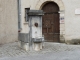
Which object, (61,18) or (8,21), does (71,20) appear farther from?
(8,21)

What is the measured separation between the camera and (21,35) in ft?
39.3

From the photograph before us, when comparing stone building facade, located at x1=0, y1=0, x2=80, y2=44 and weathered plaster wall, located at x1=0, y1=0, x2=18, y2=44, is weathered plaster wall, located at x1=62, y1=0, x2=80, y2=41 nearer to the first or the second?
stone building facade, located at x1=0, y1=0, x2=80, y2=44

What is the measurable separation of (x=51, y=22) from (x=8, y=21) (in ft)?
10.0

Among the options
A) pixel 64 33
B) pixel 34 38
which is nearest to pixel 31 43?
pixel 34 38

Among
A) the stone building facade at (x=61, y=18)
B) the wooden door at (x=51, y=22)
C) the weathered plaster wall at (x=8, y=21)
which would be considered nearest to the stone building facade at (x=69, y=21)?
the stone building facade at (x=61, y=18)

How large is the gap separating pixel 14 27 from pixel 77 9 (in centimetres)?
515

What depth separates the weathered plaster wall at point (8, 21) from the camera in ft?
49.7

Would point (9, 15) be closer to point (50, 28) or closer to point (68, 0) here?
point (50, 28)

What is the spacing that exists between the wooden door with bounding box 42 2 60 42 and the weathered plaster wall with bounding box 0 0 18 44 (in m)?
2.42

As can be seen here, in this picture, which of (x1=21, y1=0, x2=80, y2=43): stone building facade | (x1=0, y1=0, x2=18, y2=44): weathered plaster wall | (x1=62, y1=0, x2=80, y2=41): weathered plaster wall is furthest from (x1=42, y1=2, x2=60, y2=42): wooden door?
(x1=0, y1=0, x2=18, y2=44): weathered plaster wall

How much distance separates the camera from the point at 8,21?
52.9 ft

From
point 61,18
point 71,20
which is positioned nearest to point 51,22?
point 61,18

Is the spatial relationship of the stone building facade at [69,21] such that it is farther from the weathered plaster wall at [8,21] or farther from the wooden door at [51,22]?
the weathered plaster wall at [8,21]

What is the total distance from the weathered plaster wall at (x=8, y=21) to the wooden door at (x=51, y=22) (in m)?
2.42
